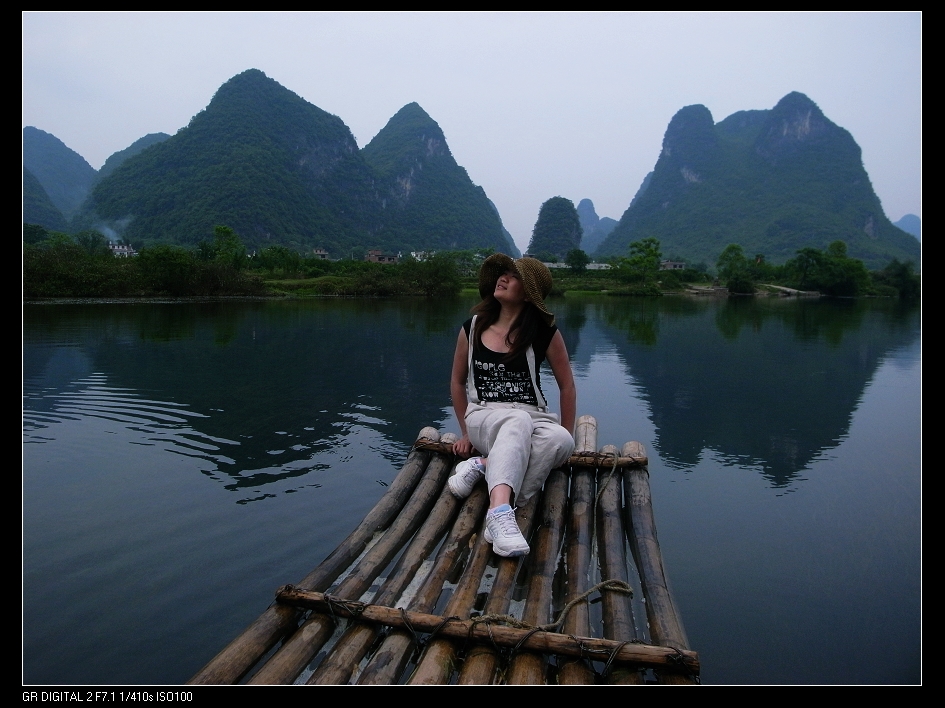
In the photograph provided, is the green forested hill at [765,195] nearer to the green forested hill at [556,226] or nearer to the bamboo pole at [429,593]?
the green forested hill at [556,226]

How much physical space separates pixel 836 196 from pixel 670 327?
439 ft

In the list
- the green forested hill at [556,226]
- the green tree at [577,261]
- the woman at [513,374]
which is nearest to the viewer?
the woman at [513,374]

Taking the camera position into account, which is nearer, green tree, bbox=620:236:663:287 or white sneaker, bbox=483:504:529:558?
white sneaker, bbox=483:504:529:558

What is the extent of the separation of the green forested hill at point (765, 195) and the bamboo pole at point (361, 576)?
114 metres

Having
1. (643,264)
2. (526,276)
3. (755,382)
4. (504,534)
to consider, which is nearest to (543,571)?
(504,534)

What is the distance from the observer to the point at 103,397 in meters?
9.52

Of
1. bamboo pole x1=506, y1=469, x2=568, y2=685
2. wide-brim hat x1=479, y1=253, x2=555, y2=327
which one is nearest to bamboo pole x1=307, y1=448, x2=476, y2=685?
bamboo pole x1=506, y1=469, x2=568, y2=685

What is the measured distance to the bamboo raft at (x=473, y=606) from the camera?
235cm

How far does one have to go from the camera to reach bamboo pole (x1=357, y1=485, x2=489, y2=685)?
7.66 feet

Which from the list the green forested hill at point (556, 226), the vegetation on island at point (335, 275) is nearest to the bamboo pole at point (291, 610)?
the vegetation on island at point (335, 275)

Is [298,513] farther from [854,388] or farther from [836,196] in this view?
[836,196]

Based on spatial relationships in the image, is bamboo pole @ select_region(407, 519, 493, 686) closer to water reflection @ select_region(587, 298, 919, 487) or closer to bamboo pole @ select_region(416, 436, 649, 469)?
bamboo pole @ select_region(416, 436, 649, 469)

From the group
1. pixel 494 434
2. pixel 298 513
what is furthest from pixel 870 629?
pixel 298 513

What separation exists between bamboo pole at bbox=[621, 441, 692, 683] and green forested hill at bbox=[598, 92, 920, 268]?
113m
